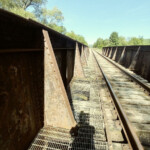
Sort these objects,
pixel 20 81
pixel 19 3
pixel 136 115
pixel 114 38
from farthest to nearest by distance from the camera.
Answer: pixel 114 38, pixel 19 3, pixel 136 115, pixel 20 81

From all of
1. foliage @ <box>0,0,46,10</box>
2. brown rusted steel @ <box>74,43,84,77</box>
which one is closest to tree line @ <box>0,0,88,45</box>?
foliage @ <box>0,0,46,10</box>

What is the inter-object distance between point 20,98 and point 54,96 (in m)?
0.69

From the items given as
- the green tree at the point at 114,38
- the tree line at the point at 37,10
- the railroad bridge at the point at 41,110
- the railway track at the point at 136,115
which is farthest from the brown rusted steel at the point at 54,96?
the green tree at the point at 114,38

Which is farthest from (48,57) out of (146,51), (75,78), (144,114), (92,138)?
(146,51)

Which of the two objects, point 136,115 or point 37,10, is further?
point 37,10

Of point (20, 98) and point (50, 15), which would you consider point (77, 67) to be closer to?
point (20, 98)

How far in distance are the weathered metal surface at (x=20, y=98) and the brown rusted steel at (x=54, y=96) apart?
0.39 feet

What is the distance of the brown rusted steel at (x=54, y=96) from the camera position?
6.74 ft

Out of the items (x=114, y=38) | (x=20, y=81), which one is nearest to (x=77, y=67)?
(x=20, y=81)

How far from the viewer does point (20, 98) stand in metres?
1.63

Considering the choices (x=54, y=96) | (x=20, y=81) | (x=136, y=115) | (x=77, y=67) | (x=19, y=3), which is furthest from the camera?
(x=19, y=3)

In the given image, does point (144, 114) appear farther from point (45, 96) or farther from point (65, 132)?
point (45, 96)

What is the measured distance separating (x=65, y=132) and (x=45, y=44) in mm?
1848

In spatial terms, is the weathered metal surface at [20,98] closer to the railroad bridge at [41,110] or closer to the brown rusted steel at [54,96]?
the railroad bridge at [41,110]
